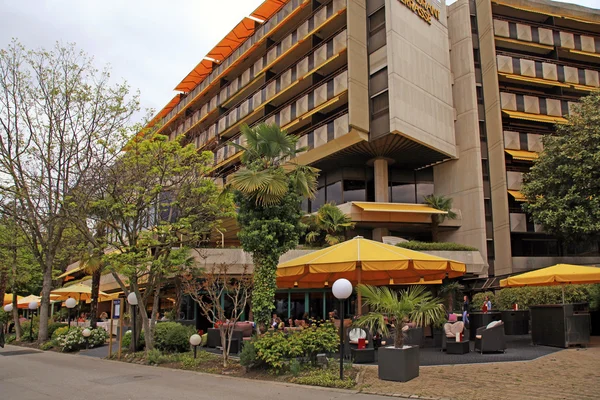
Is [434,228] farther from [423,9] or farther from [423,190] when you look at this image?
[423,9]

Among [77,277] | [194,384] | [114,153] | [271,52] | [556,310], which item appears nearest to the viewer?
[194,384]

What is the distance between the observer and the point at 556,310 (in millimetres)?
13320

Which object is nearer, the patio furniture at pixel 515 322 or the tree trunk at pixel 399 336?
the tree trunk at pixel 399 336

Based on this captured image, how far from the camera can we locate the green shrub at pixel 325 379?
939cm

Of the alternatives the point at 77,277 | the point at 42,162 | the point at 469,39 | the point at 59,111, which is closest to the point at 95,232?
the point at 42,162

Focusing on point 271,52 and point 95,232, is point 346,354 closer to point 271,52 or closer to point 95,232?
point 95,232

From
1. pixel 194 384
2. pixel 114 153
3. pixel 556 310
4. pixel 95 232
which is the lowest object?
pixel 194 384

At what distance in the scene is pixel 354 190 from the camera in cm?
3284

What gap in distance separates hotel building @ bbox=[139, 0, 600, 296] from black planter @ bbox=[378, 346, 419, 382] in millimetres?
18861

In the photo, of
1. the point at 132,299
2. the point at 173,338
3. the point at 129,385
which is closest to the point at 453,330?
the point at 129,385

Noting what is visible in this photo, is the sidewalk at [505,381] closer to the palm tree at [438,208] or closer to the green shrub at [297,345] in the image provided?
the green shrub at [297,345]

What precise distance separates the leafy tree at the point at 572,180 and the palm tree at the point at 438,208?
4.47 m

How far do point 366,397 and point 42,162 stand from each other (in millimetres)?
16762

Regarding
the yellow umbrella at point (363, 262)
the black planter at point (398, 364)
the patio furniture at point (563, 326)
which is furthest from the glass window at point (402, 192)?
the black planter at point (398, 364)
